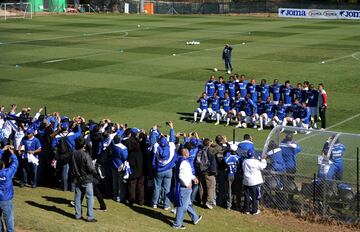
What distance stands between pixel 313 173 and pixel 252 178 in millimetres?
1365

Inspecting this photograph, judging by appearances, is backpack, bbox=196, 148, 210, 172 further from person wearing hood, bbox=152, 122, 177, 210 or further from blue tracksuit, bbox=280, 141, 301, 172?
blue tracksuit, bbox=280, 141, 301, 172

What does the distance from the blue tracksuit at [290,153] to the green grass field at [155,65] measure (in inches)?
11.9

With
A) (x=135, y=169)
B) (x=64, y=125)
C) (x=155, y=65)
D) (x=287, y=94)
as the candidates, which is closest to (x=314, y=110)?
(x=287, y=94)

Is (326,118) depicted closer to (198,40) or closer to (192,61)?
(192,61)

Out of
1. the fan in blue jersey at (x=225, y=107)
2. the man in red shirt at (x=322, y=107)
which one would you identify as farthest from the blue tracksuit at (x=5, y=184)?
→ the man in red shirt at (x=322, y=107)

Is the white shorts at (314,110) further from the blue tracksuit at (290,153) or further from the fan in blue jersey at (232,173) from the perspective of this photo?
the fan in blue jersey at (232,173)

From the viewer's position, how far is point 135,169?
580 inches

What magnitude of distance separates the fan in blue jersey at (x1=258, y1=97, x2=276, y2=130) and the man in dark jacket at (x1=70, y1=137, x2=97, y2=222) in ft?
37.4

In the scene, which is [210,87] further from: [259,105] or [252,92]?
Answer: [259,105]

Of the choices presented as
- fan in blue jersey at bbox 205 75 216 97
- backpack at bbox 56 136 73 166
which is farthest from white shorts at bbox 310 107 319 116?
backpack at bbox 56 136 73 166

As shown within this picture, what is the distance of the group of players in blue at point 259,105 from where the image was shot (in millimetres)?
23672

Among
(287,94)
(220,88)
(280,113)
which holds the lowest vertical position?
(280,113)

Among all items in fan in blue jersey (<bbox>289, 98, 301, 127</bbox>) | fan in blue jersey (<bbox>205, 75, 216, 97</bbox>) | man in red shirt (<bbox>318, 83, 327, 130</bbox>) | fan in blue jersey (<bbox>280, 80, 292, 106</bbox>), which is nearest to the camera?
fan in blue jersey (<bbox>289, 98, 301, 127</bbox>)

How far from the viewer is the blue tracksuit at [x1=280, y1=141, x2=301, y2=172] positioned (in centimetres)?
1457
